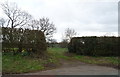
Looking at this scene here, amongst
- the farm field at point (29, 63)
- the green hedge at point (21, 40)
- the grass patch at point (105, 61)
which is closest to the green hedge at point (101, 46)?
the grass patch at point (105, 61)

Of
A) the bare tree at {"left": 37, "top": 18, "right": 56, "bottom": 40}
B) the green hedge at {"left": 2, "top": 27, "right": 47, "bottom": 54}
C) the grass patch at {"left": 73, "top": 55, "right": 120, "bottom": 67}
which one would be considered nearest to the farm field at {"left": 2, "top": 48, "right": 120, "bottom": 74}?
the grass patch at {"left": 73, "top": 55, "right": 120, "bottom": 67}

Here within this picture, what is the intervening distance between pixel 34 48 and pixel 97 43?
8080 millimetres

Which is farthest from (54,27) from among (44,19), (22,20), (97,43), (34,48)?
(34,48)

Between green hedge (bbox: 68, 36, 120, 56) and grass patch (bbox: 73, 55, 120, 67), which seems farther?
Result: green hedge (bbox: 68, 36, 120, 56)

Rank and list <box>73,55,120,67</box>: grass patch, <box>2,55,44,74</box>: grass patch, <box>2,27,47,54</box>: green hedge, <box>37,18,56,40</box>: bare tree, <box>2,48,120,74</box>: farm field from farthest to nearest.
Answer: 1. <box>37,18,56,40</box>: bare tree
2. <box>2,27,47,54</box>: green hedge
3. <box>73,55,120,67</box>: grass patch
4. <box>2,48,120,74</box>: farm field
5. <box>2,55,44,74</box>: grass patch

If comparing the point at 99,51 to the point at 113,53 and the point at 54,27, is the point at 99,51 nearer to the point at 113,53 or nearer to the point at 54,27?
the point at 113,53

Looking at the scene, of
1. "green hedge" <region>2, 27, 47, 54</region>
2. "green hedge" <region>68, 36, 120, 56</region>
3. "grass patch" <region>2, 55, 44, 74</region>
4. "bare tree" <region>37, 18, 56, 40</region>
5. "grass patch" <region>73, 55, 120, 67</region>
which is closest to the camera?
"grass patch" <region>2, 55, 44, 74</region>

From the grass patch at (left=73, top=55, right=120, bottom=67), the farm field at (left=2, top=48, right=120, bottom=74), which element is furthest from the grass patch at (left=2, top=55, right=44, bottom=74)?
the grass patch at (left=73, top=55, right=120, bottom=67)

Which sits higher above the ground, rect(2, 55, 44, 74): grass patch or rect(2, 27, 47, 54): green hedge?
rect(2, 27, 47, 54): green hedge

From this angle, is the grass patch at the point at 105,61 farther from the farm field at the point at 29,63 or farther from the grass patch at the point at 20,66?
the grass patch at the point at 20,66

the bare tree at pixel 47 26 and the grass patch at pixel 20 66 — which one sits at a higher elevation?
the bare tree at pixel 47 26

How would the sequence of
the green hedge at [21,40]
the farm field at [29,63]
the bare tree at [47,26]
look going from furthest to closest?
the bare tree at [47,26] < the green hedge at [21,40] < the farm field at [29,63]

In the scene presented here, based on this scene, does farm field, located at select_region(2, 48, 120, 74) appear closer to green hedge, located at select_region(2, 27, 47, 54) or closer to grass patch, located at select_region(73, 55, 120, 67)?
grass patch, located at select_region(73, 55, 120, 67)

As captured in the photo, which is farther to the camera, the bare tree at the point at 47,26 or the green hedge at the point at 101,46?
the bare tree at the point at 47,26
